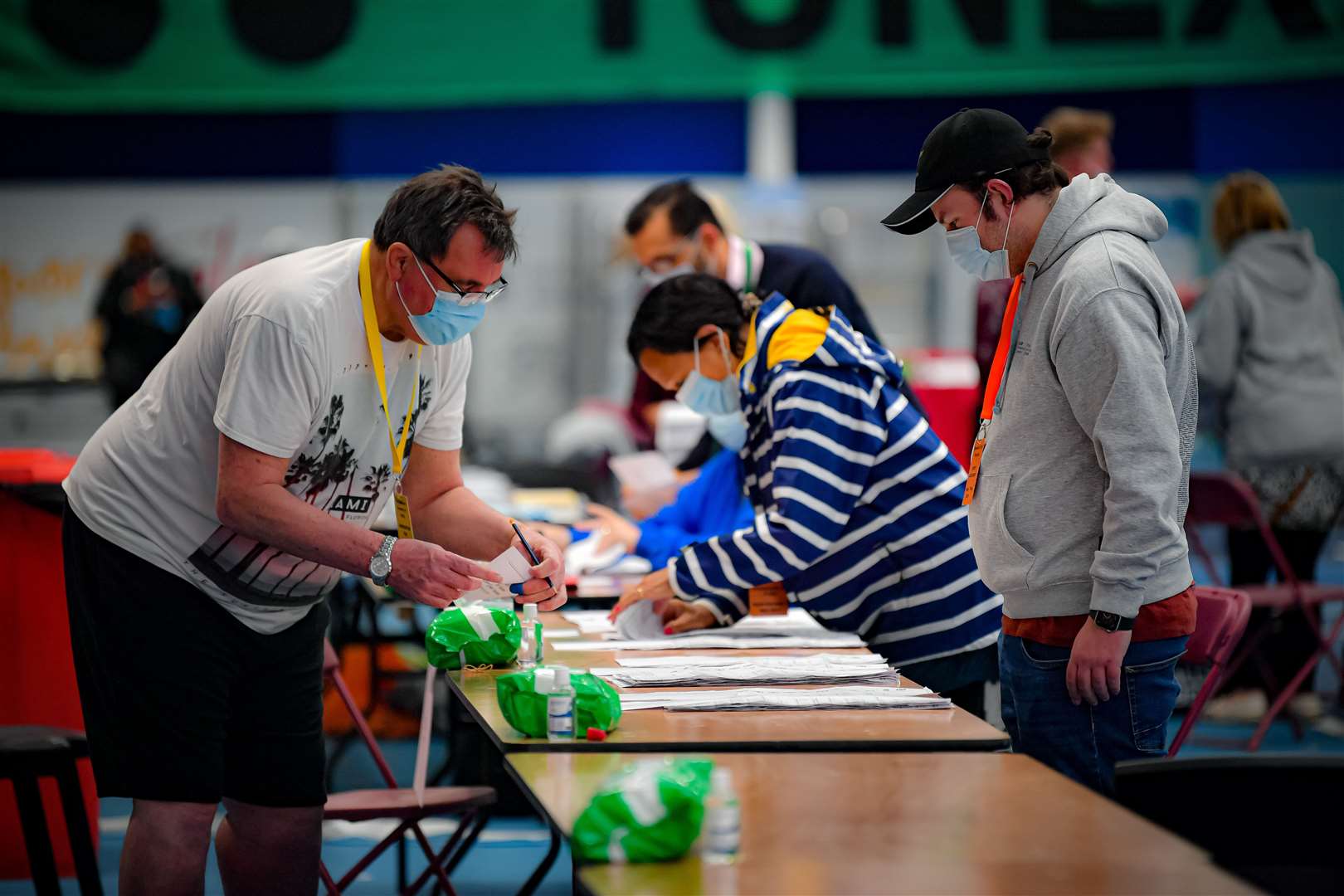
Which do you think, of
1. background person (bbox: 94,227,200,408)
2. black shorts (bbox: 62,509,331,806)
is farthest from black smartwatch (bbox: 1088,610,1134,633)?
background person (bbox: 94,227,200,408)

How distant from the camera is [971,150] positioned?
2434mm

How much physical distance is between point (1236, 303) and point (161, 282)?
20.5 feet

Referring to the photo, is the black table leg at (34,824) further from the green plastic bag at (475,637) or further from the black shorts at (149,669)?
the green plastic bag at (475,637)

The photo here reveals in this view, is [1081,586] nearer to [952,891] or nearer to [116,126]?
[952,891]

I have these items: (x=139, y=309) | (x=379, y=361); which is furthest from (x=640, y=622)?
(x=139, y=309)

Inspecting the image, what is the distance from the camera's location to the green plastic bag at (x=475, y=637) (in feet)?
8.77

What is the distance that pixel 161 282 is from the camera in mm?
8875

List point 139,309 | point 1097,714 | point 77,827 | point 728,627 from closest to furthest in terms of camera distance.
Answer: point 1097,714, point 77,827, point 728,627, point 139,309

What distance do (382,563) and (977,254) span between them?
1.14 meters

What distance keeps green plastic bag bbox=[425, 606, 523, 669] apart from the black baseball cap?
1.03 meters

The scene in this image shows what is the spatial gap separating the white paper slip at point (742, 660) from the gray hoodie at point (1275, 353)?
3057 millimetres

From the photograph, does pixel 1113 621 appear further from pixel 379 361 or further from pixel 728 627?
pixel 379 361

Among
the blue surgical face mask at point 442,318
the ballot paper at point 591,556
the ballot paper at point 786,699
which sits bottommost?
the ballot paper at point 591,556

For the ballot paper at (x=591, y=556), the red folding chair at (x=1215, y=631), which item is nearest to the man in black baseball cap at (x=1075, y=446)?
the red folding chair at (x=1215, y=631)
